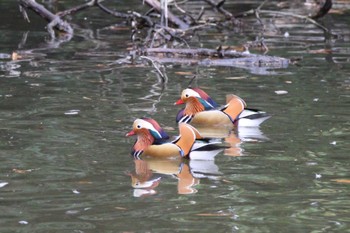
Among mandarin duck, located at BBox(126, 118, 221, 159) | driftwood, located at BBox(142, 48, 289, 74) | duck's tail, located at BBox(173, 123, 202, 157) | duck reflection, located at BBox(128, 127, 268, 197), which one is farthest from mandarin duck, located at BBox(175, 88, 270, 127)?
driftwood, located at BBox(142, 48, 289, 74)

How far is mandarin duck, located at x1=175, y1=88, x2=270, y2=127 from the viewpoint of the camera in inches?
421

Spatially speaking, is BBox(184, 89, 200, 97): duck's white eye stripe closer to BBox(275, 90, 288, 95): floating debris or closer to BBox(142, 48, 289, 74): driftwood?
BBox(275, 90, 288, 95): floating debris

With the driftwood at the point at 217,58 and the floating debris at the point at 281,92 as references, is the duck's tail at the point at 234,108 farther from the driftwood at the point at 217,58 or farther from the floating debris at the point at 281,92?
the driftwood at the point at 217,58

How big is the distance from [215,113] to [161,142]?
1658 mm

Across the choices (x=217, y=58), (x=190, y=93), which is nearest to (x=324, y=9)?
(x=217, y=58)

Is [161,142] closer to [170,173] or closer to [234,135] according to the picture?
[170,173]

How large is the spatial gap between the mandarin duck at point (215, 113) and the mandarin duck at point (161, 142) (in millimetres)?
1390

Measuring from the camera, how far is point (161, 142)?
941cm

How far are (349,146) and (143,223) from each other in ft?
10.7

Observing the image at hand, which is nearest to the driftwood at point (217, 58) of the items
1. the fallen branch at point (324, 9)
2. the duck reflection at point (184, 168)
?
the fallen branch at point (324, 9)

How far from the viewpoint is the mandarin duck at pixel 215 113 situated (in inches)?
421

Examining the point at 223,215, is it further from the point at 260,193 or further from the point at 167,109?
the point at 167,109

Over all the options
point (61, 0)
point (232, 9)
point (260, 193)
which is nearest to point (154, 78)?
point (260, 193)

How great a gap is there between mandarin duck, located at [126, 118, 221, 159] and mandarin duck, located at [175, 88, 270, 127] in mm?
1390
